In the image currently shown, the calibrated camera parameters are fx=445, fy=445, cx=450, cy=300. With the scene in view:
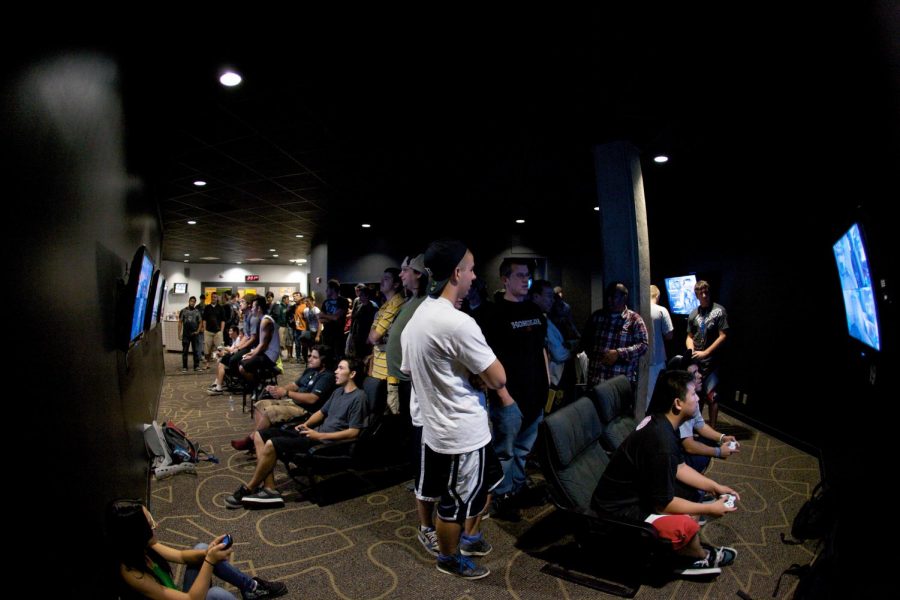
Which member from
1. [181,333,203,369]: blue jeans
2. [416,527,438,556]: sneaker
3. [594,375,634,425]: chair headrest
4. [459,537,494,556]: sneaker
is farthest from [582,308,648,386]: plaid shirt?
[181,333,203,369]: blue jeans

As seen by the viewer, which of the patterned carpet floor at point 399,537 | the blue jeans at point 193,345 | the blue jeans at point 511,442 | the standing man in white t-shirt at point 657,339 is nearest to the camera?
the patterned carpet floor at point 399,537

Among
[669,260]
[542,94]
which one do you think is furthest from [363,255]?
[542,94]

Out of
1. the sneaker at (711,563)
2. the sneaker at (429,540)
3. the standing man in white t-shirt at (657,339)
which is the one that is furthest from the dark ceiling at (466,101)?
the sneaker at (429,540)

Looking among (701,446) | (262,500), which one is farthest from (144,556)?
(701,446)

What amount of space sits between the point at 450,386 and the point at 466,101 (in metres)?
2.65

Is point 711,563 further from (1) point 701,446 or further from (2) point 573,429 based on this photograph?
(2) point 573,429

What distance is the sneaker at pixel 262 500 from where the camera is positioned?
136 inches

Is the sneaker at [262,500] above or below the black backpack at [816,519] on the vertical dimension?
below

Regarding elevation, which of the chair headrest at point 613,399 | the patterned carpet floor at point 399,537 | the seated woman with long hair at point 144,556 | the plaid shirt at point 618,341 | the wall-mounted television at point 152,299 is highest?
the wall-mounted television at point 152,299

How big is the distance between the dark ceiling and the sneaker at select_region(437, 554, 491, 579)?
3196 mm

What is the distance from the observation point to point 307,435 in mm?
3645

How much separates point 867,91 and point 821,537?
247 centimetres

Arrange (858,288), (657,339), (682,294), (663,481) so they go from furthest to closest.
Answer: (682,294) < (657,339) < (858,288) < (663,481)

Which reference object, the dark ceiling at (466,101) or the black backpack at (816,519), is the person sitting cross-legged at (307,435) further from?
the black backpack at (816,519)
